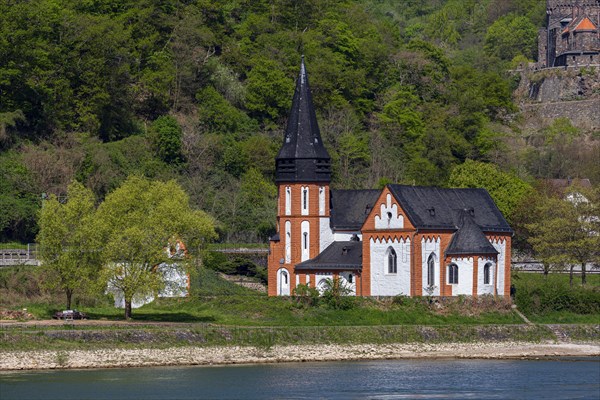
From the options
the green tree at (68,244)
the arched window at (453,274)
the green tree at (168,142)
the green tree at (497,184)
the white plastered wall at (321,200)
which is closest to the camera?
the green tree at (68,244)

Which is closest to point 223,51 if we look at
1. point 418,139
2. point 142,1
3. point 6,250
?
point 142,1

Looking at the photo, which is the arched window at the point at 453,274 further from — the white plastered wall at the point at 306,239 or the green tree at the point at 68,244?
the green tree at the point at 68,244

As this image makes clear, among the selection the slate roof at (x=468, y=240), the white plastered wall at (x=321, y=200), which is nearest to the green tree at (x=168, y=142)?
the white plastered wall at (x=321, y=200)

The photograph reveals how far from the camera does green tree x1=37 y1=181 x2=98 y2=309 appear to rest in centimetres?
8356

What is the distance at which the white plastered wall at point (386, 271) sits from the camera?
9344 cm

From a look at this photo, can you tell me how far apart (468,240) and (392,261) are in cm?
434

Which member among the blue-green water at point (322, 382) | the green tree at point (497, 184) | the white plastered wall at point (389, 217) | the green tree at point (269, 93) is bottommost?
the blue-green water at point (322, 382)

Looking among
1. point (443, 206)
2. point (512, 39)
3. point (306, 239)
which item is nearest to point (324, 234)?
point (306, 239)

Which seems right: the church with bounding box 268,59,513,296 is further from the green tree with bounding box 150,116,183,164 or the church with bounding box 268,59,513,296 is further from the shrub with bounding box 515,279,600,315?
the green tree with bounding box 150,116,183,164

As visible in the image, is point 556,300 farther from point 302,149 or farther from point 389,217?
point 302,149

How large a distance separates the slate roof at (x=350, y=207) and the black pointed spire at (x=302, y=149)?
2.14 metres

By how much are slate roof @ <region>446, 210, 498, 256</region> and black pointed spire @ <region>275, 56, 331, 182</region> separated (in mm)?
7884

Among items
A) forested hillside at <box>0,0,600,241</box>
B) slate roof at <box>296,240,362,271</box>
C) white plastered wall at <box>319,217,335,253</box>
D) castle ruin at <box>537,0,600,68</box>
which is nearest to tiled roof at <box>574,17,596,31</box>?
castle ruin at <box>537,0,600,68</box>

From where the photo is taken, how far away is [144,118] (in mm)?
127062
